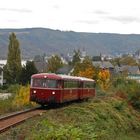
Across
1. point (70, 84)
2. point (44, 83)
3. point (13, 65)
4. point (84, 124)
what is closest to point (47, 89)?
point (44, 83)

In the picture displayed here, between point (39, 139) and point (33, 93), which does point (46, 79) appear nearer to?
point (33, 93)

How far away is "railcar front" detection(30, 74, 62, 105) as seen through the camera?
107ft

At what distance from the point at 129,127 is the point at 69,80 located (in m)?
6.55

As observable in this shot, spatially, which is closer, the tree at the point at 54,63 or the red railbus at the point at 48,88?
the red railbus at the point at 48,88

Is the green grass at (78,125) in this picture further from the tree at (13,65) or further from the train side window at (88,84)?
the tree at (13,65)

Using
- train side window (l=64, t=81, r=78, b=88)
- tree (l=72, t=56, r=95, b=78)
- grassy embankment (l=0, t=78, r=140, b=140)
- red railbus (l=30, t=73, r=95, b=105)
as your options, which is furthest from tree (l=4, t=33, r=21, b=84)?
red railbus (l=30, t=73, r=95, b=105)

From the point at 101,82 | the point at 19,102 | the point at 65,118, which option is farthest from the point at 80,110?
the point at 101,82

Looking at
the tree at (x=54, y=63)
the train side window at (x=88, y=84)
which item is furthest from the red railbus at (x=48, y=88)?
the tree at (x=54, y=63)

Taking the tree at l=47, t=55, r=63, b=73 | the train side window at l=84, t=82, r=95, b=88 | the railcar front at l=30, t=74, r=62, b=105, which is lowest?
the tree at l=47, t=55, r=63, b=73

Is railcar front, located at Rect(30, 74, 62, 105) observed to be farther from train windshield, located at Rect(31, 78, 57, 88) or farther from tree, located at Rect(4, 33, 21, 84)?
tree, located at Rect(4, 33, 21, 84)

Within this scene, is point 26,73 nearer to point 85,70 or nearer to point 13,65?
point 13,65

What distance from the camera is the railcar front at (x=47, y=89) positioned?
32625mm

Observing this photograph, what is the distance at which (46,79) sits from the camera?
109 feet

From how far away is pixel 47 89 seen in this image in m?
32.9
